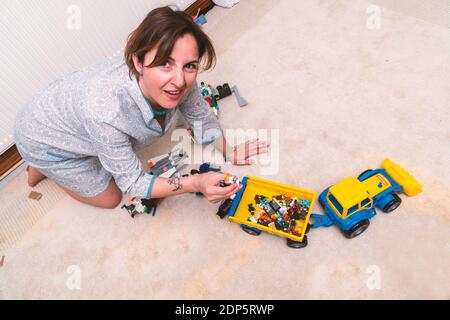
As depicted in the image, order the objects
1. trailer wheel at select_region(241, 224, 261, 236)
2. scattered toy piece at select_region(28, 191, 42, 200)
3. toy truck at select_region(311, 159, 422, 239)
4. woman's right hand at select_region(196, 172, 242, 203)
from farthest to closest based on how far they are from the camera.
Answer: scattered toy piece at select_region(28, 191, 42, 200)
trailer wheel at select_region(241, 224, 261, 236)
toy truck at select_region(311, 159, 422, 239)
woman's right hand at select_region(196, 172, 242, 203)

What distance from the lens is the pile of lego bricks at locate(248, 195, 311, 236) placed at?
130 centimetres

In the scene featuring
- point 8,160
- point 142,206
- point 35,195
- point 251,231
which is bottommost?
point 251,231

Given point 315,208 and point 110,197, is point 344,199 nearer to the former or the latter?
point 315,208

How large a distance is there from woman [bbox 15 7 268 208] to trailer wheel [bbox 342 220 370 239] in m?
0.49

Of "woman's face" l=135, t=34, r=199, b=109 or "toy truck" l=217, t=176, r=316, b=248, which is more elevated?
"woman's face" l=135, t=34, r=199, b=109

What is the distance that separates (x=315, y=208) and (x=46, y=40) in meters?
1.43

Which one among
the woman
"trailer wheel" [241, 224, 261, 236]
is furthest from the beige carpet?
the woman

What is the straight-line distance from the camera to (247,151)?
156cm

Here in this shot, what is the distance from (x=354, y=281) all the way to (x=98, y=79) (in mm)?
1171

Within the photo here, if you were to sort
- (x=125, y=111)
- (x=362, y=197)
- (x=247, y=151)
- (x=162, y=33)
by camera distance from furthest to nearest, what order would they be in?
(x=247, y=151) → (x=362, y=197) → (x=125, y=111) → (x=162, y=33)

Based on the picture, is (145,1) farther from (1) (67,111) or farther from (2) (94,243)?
(2) (94,243)

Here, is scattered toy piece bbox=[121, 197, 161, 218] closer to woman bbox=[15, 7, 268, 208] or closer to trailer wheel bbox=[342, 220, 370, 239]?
woman bbox=[15, 7, 268, 208]

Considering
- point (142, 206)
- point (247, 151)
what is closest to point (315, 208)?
point (247, 151)
